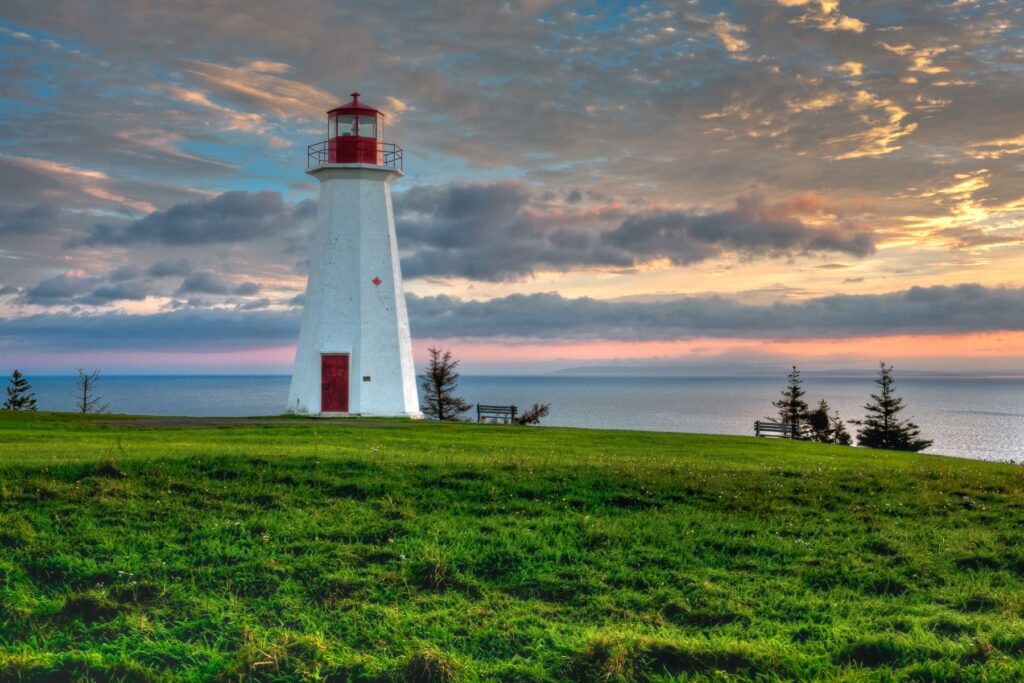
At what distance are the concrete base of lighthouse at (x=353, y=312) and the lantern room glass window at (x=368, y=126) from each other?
1.83 m

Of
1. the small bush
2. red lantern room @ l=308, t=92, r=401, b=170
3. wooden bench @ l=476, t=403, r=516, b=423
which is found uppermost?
red lantern room @ l=308, t=92, r=401, b=170

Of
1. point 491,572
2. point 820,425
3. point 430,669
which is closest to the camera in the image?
point 430,669

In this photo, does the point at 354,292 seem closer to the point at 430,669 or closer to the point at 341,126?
the point at 341,126

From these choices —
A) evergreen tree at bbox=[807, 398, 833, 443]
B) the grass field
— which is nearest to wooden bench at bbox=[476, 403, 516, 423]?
the grass field

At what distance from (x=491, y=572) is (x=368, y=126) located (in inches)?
1153

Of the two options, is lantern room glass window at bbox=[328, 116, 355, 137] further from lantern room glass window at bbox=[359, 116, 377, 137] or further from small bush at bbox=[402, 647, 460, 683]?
small bush at bbox=[402, 647, 460, 683]

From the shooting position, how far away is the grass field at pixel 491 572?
7.48 m

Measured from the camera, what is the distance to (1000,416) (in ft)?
482

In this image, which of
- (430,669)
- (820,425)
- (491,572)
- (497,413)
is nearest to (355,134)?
(497,413)

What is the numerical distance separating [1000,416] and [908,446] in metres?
100

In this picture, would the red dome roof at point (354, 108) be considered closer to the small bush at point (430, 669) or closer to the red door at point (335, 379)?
the red door at point (335, 379)

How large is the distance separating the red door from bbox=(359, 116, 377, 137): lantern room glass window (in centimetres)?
960

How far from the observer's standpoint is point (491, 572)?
966cm

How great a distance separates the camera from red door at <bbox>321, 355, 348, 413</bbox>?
1355 inches
